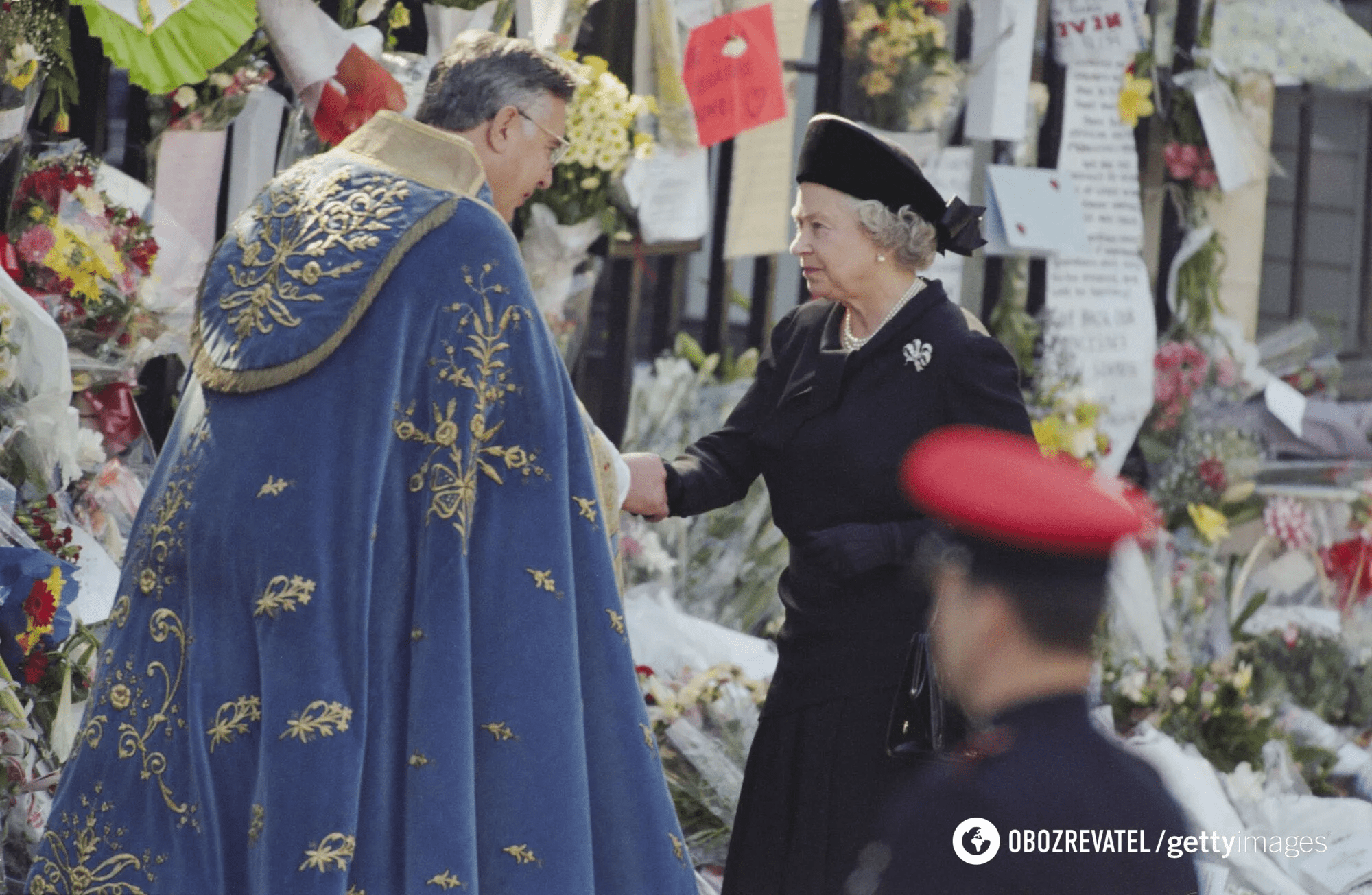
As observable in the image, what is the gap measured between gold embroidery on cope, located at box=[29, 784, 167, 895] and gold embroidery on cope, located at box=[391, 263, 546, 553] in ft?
2.01

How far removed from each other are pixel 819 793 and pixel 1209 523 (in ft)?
11.4

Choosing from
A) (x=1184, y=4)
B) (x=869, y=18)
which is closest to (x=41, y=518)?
(x=869, y=18)

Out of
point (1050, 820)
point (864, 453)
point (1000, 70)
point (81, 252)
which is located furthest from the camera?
point (1000, 70)

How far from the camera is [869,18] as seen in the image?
588 centimetres

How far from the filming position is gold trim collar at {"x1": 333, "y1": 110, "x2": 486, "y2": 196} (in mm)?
2748

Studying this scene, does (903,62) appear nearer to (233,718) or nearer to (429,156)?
(429,156)

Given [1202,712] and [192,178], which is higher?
[192,178]

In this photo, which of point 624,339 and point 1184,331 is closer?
point 624,339

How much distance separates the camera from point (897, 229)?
3459 millimetres

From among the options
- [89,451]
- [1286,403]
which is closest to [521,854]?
[89,451]

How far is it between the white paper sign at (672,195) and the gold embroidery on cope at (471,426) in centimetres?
259

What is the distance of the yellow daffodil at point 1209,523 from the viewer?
20.9 ft

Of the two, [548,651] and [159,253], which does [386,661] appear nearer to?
[548,651]

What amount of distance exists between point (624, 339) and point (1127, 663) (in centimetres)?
191
